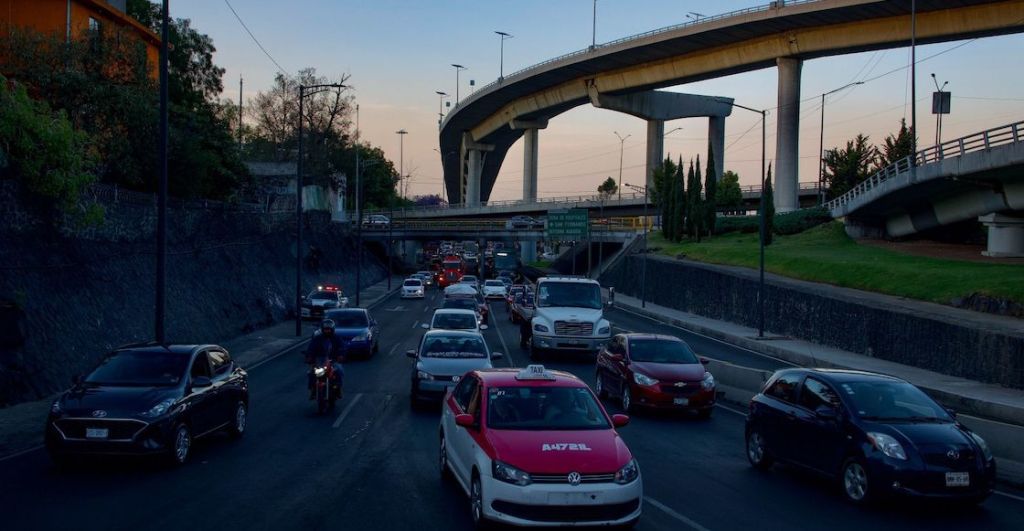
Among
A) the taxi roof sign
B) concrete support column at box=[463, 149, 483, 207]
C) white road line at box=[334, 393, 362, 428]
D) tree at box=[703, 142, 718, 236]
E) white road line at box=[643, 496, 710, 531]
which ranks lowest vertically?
white road line at box=[334, 393, 362, 428]

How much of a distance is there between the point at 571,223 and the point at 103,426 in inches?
2469

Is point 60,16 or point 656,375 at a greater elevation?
point 60,16

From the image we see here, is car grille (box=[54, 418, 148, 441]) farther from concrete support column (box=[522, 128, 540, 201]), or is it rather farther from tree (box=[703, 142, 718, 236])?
concrete support column (box=[522, 128, 540, 201])

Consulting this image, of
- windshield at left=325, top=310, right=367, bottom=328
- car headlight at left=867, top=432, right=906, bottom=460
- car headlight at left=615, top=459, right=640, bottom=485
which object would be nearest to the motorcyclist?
car headlight at left=615, top=459, right=640, bottom=485

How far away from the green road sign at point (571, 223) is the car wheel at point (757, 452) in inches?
2342

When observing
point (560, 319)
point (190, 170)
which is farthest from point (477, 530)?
point (190, 170)

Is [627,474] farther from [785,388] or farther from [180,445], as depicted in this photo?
[180,445]

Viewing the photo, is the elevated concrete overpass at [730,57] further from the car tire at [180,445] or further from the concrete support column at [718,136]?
the car tire at [180,445]

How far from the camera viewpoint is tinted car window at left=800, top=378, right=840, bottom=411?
40.2 ft

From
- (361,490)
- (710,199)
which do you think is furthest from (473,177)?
(361,490)

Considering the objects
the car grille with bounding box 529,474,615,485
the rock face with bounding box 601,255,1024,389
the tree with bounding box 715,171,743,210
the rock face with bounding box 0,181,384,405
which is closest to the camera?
the car grille with bounding box 529,474,615,485

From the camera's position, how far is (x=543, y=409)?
1059 cm

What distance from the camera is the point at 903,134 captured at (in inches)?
2876

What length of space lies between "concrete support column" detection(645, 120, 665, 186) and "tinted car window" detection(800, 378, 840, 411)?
8306cm
